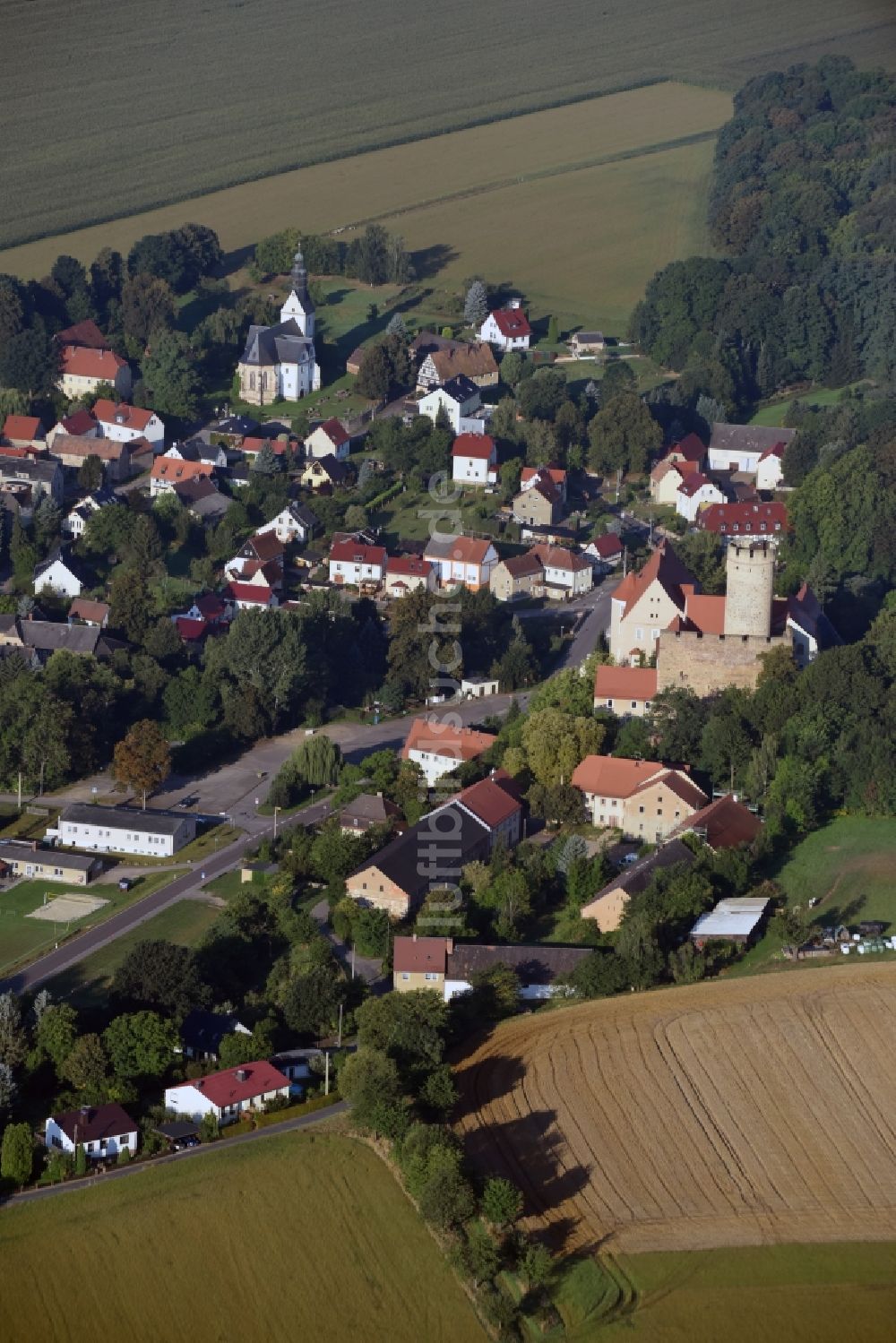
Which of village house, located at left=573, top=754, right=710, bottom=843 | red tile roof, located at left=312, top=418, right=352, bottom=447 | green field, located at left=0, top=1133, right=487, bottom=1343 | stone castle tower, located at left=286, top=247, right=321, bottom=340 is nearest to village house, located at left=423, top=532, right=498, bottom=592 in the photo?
Result: red tile roof, located at left=312, top=418, right=352, bottom=447

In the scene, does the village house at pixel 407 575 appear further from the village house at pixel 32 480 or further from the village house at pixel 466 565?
the village house at pixel 32 480

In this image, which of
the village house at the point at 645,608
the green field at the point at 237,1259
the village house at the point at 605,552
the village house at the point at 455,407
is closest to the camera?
the green field at the point at 237,1259

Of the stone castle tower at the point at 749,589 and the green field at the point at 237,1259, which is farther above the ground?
the stone castle tower at the point at 749,589

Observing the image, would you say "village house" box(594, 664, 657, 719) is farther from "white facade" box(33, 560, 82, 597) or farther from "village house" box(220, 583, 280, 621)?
"white facade" box(33, 560, 82, 597)

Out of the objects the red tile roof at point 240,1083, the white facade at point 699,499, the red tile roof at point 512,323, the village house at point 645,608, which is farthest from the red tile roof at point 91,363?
the red tile roof at point 240,1083

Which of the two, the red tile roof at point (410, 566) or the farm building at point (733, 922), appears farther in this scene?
the red tile roof at point (410, 566)

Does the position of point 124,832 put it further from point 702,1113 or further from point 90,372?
point 90,372

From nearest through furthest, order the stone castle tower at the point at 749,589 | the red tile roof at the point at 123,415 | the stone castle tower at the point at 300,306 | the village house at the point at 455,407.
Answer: the stone castle tower at the point at 749,589 → the village house at the point at 455,407 → the red tile roof at the point at 123,415 → the stone castle tower at the point at 300,306
